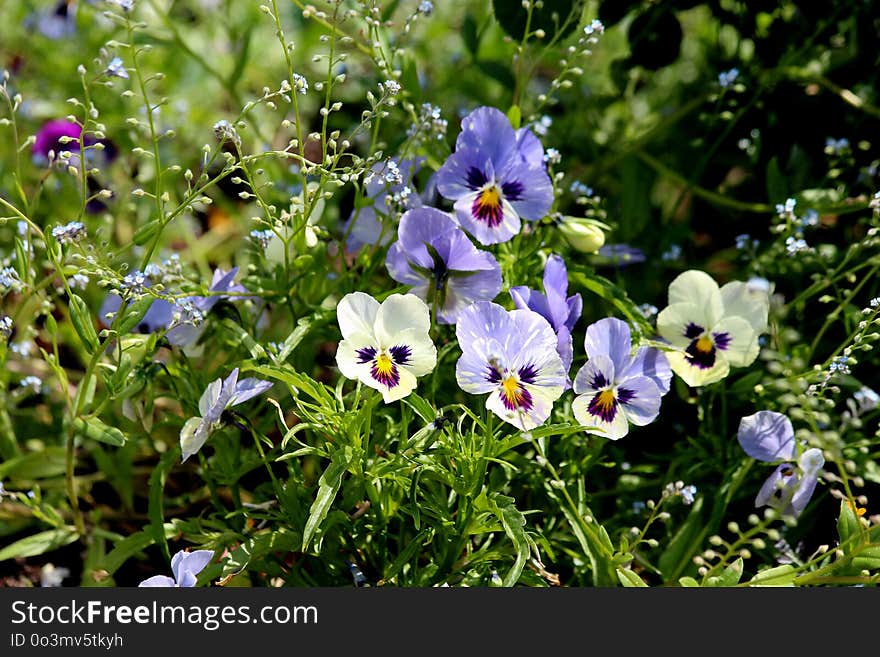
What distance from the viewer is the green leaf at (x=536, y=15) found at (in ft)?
5.75

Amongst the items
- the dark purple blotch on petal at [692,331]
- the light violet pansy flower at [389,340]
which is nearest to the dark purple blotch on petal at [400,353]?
the light violet pansy flower at [389,340]

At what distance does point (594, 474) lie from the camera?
1.74 meters

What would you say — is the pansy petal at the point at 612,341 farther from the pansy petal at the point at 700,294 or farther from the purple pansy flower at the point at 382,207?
the purple pansy flower at the point at 382,207

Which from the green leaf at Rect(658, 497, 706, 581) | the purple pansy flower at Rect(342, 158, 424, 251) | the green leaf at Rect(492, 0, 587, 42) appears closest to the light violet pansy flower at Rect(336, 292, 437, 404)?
the purple pansy flower at Rect(342, 158, 424, 251)

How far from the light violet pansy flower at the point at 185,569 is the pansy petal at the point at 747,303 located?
2.84 feet

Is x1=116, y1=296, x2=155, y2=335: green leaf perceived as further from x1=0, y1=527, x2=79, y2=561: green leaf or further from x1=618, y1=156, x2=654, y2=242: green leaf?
x1=618, y1=156, x2=654, y2=242: green leaf

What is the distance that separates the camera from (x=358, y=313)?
132 centimetres

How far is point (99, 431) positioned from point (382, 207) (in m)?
0.59

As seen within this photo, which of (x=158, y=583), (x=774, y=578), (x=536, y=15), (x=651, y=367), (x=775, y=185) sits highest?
(x=536, y=15)

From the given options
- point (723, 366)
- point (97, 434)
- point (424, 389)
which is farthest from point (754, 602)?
point (97, 434)

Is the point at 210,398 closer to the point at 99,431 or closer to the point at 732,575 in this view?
the point at 99,431

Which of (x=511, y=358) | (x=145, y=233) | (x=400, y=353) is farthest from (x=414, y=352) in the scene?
(x=145, y=233)

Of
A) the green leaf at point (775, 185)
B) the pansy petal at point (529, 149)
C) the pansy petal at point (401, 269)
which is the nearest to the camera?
the pansy petal at point (401, 269)

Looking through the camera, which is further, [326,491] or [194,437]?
[194,437]
